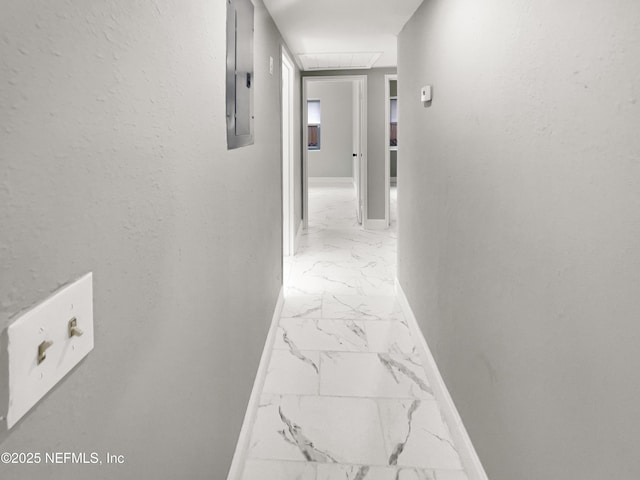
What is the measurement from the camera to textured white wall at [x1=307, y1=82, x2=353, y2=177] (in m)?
11.5

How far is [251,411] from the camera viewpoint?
2070 millimetres

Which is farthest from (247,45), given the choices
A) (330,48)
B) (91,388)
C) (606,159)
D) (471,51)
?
(330,48)

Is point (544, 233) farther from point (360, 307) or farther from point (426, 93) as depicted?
point (360, 307)

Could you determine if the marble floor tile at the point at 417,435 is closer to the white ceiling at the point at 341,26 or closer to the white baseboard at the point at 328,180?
the white ceiling at the point at 341,26

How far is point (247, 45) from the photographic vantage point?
1949mm

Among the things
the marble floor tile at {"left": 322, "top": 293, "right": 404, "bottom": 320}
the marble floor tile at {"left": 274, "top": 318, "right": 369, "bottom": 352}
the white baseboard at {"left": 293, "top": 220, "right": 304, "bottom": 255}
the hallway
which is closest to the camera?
the hallway

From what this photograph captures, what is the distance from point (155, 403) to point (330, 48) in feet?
12.6

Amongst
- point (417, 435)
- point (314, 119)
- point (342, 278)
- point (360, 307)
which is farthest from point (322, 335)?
point (314, 119)

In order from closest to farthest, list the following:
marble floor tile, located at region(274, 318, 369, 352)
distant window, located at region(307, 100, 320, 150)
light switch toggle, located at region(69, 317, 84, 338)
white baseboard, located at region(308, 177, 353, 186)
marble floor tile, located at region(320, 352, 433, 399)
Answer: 1. light switch toggle, located at region(69, 317, 84, 338)
2. marble floor tile, located at region(320, 352, 433, 399)
3. marble floor tile, located at region(274, 318, 369, 352)
4. distant window, located at region(307, 100, 320, 150)
5. white baseboard, located at region(308, 177, 353, 186)

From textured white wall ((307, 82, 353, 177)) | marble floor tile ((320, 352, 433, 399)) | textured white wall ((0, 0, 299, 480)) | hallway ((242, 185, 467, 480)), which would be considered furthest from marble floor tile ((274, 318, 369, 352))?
textured white wall ((307, 82, 353, 177))

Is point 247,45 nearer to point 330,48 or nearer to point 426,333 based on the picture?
point 426,333

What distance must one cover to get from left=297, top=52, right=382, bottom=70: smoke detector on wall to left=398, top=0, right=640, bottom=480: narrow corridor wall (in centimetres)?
255

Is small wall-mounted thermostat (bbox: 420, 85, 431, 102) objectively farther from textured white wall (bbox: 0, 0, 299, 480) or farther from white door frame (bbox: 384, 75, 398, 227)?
white door frame (bbox: 384, 75, 398, 227)

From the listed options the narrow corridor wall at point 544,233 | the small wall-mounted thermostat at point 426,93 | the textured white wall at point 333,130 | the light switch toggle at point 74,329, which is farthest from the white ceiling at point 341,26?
the textured white wall at point 333,130
